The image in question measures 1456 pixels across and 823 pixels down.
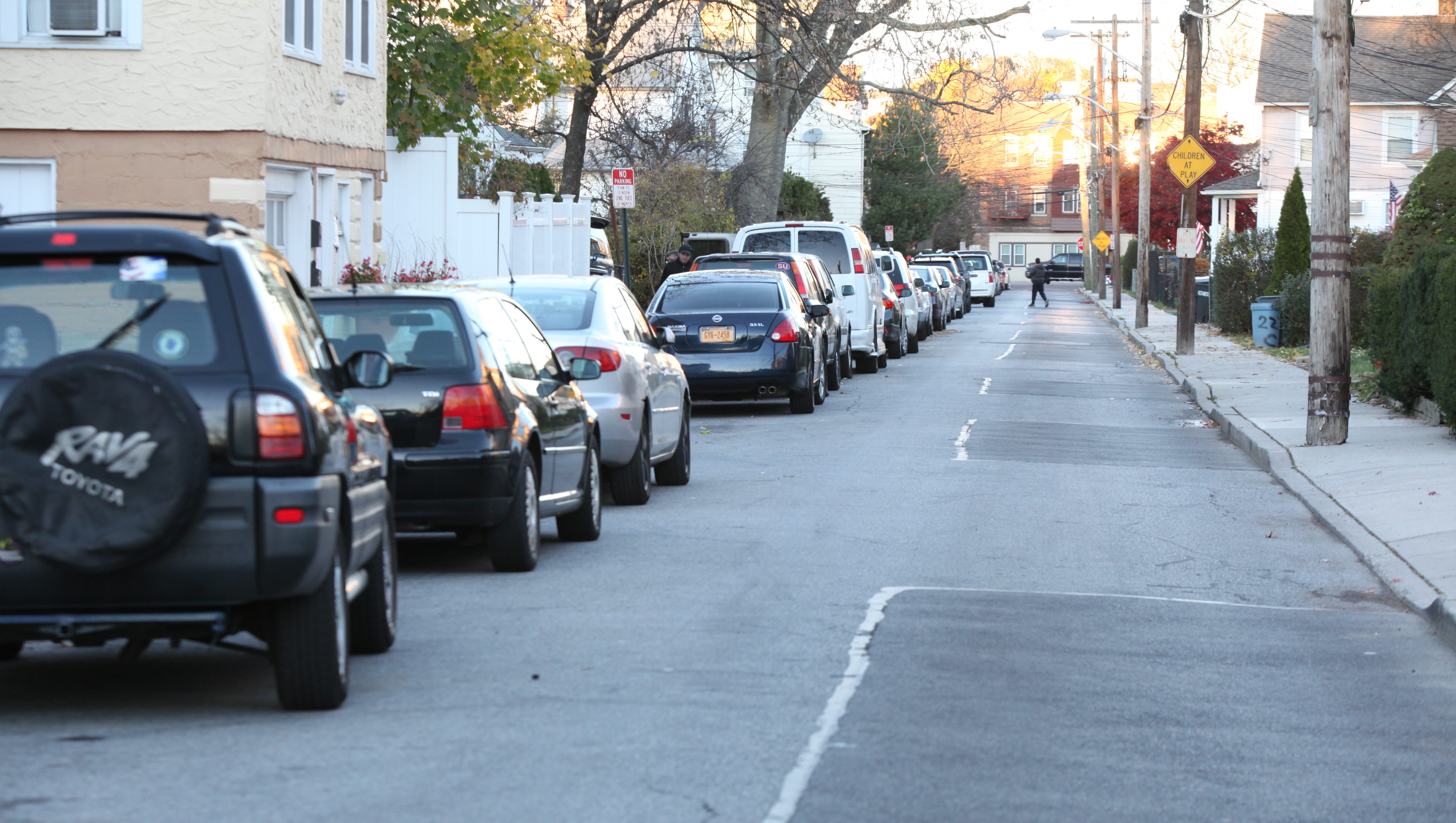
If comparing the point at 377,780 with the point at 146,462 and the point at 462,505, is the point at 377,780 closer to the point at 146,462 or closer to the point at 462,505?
the point at 146,462

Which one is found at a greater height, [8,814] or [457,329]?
[457,329]

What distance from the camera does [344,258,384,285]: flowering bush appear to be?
21812mm

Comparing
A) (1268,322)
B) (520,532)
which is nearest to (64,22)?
(520,532)

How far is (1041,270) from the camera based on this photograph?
214 feet

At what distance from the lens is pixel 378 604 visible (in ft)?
24.2

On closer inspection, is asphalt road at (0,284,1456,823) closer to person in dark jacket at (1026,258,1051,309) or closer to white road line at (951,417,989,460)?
white road line at (951,417,989,460)

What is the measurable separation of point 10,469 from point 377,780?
152 cm

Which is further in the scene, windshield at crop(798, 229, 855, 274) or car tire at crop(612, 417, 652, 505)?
windshield at crop(798, 229, 855, 274)

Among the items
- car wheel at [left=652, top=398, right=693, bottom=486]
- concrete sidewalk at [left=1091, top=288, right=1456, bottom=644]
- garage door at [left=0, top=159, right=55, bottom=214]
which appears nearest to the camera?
concrete sidewalk at [left=1091, top=288, right=1456, bottom=644]

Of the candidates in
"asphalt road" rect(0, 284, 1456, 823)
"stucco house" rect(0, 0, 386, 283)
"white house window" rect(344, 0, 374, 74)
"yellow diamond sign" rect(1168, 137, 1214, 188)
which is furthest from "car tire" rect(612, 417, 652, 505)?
"yellow diamond sign" rect(1168, 137, 1214, 188)

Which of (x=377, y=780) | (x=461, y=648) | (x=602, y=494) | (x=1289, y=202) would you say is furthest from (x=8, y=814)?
(x=1289, y=202)

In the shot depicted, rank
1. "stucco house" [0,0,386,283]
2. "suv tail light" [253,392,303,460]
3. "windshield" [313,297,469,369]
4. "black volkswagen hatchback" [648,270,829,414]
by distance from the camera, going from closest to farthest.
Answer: "suv tail light" [253,392,303,460] < "windshield" [313,297,469,369] < "stucco house" [0,0,386,283] < "black volkswagen hatchback" [648,270,829,414]

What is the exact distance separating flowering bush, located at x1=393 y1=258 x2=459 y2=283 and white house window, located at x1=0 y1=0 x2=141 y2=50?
4.42 meters

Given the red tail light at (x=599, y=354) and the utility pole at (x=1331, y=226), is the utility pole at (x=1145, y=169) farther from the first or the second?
the red tail light at (x=599, y=354)
